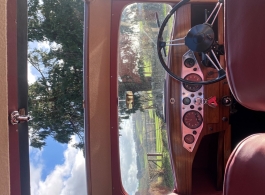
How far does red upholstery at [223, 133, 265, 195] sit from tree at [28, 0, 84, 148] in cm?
110

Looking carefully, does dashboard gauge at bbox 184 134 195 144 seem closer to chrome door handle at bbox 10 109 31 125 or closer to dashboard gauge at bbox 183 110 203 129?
dashboard gauge at bbox 183 110 203 129

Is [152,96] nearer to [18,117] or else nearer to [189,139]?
[189,139]

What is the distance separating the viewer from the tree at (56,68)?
1838 millimetres

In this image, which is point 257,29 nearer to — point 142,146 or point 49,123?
point 142,146

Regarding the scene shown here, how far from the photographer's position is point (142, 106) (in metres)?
1.78

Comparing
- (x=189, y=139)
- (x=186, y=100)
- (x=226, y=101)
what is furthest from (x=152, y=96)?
(x=226, y=101)

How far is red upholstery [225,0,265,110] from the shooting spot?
0.76 meters

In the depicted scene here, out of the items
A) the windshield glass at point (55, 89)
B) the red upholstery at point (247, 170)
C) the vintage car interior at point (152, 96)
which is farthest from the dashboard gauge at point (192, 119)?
the windshield glass at point (55, 89)

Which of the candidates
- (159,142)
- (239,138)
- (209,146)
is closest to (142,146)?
(159,142)

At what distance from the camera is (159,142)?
5.91ft

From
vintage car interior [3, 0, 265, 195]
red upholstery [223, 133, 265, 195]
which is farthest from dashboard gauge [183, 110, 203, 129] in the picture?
red upholstery [223, 133, 265, 195]

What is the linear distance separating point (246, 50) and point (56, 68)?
4.53 ft

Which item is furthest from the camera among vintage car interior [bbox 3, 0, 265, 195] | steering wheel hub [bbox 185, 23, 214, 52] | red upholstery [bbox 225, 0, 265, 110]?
vintage car interior [bbox 3, 0, 265, 195]

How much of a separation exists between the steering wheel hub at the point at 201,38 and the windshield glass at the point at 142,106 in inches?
13.2
